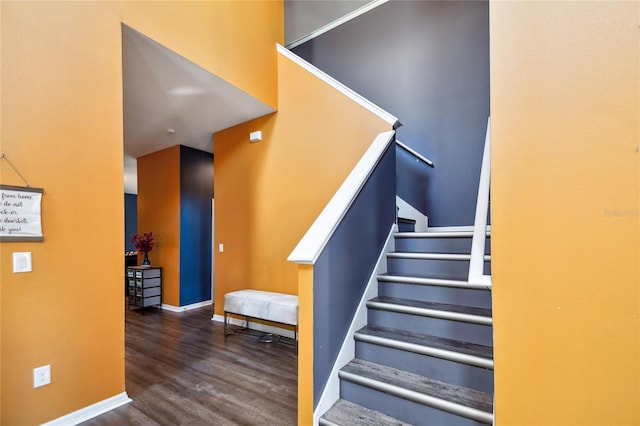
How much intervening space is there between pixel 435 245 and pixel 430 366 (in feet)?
3.55

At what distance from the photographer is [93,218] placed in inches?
83.4

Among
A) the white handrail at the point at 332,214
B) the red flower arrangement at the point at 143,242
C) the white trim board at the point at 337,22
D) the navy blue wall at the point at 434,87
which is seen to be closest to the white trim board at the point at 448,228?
the navy blue wall at the point at 434,87

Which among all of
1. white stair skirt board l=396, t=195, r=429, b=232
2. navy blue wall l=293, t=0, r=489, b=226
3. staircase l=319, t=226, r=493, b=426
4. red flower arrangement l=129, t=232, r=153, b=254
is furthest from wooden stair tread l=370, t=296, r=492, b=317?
red flower arrangement l=129, t=232, r=153, b=254

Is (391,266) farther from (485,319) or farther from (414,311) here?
(485,319)

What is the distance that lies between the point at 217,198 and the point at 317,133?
1934 millimetres

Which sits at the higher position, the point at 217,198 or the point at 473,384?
the point at 217,198

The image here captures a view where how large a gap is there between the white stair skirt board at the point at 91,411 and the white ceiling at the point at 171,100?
2.75 metres

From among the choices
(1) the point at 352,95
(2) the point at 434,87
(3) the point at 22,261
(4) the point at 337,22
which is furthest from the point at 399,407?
(4) the point at 337,22

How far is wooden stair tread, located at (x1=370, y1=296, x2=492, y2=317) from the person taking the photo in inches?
75.7

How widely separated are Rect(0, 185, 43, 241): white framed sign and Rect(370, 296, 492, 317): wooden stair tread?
2.24 metres

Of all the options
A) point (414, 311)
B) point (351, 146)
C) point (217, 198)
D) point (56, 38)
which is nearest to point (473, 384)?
point (414, 311)

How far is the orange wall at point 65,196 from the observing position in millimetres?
1780

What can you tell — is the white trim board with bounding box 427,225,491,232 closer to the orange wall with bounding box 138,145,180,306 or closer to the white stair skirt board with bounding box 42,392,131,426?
the white stair skirt board with bounding box 42,392,131,426

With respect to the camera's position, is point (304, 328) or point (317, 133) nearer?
point (304, 328)
